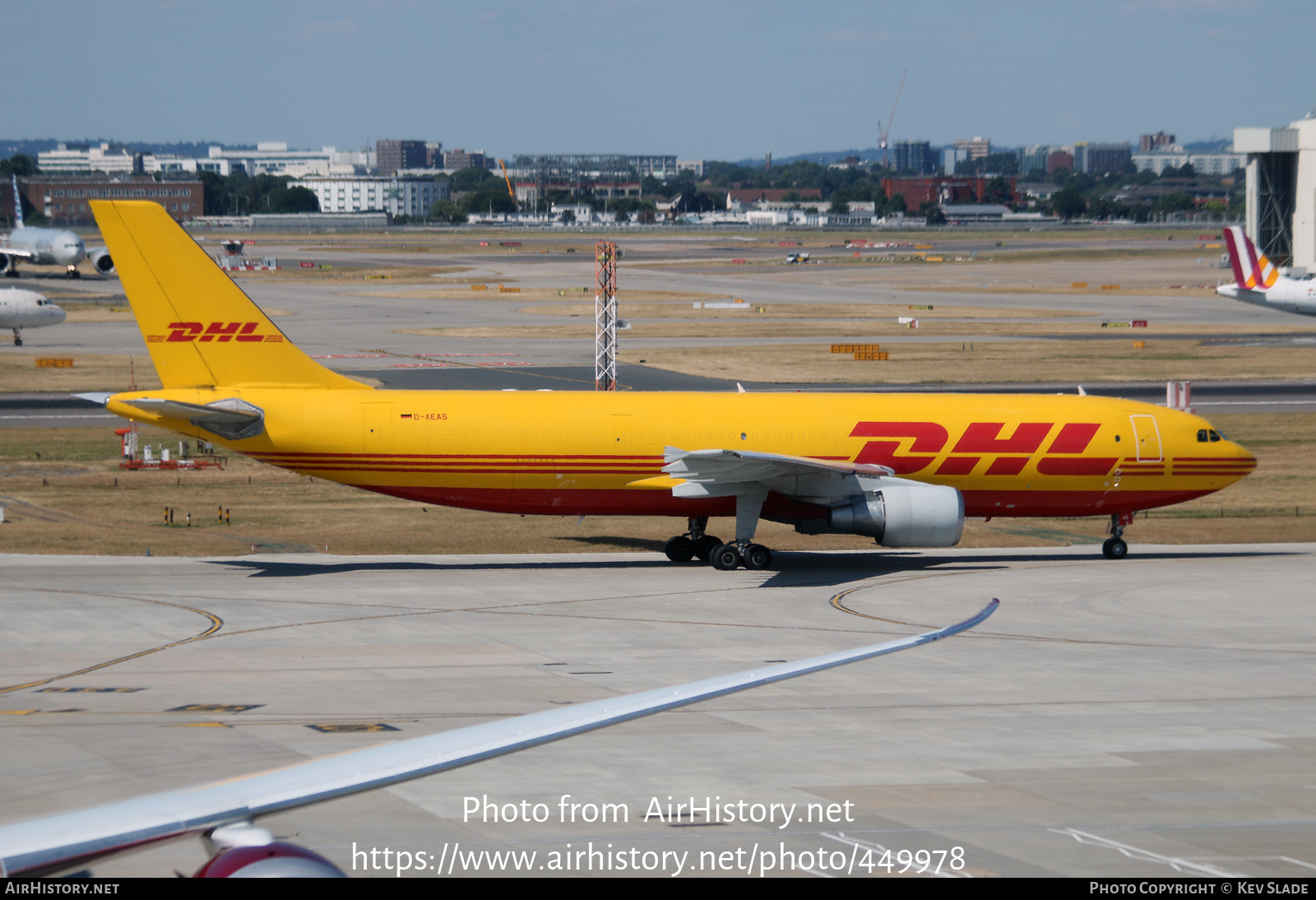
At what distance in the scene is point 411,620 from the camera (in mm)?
29000

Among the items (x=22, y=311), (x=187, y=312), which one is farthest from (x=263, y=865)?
(x=22, y=311)

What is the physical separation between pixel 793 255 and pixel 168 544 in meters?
165

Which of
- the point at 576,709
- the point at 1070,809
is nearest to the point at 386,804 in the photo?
the point at 576,709

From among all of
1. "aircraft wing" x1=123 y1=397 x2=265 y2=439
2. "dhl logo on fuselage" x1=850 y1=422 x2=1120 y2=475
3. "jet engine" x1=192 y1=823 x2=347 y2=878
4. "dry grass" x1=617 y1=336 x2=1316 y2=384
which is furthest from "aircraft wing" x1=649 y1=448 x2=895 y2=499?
"dry grass" x1=617 y1=336 x2=1316 y2=384

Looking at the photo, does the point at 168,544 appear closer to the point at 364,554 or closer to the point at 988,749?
the point at 364,554

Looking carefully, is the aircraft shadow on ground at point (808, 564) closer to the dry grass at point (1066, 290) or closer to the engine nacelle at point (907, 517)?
the engine nacelle at point (907, 517)

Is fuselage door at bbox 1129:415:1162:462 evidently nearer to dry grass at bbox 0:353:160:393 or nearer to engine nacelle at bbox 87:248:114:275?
dry grass at bbox 0:353:160:393

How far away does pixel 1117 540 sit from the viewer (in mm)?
37938

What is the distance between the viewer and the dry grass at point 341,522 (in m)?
39.1

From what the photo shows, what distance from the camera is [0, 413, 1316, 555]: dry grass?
128 feet

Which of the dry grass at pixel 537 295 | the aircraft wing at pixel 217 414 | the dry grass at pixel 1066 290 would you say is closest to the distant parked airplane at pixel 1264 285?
the dry grass at pixel 1066 290

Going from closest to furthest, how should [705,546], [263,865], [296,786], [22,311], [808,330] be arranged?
[263,865]
[296,786]
[705,546]
[22,311]
[808,330]

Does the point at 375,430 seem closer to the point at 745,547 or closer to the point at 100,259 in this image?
the point at 745,547

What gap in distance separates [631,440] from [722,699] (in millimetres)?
13933
